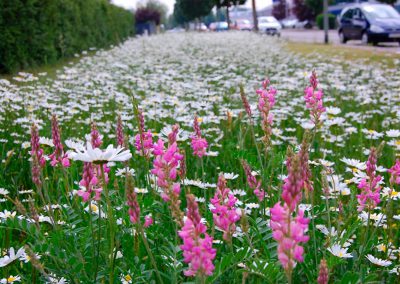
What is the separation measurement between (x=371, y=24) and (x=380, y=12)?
3.62ft

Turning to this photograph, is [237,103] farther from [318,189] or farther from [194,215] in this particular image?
[194,215]

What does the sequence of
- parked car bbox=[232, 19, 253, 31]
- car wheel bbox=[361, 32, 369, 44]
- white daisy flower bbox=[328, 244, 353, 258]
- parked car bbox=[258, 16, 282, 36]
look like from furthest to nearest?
parked car bbox=[232, 19, 253, 31]
parked car bbox=[258, 16, 282, 36]
car wheel bbox=[361, 32, 369, 44]
white daisy flower bbox=[328, 244, 353, 258]

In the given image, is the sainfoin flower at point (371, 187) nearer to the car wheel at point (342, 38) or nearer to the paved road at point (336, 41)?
the paved road at point (336, 41)

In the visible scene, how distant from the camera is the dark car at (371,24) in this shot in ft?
56.0

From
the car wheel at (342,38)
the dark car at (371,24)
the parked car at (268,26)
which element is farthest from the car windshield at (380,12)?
the parked car at (268,26)

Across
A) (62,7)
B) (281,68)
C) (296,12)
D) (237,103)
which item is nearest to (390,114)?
(237,103)

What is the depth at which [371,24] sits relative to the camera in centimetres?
1789

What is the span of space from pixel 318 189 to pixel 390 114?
114 inches

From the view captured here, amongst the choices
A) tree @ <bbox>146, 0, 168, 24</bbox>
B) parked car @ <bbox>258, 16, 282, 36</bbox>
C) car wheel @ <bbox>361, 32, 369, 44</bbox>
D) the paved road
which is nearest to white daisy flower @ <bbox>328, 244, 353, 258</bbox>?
the paved road

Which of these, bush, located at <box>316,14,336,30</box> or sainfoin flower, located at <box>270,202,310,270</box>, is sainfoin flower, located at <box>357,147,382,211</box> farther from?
bush, located at <box>316,14,336,30</box>

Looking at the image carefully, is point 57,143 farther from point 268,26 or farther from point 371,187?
point 268,26

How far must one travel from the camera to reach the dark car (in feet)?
56.0

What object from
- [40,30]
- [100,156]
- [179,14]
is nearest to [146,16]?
[179,14]

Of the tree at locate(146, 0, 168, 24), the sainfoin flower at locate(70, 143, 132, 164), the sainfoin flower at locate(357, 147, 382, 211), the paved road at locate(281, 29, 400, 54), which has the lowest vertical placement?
the paved road at locate(281, 29, 400, 54)
